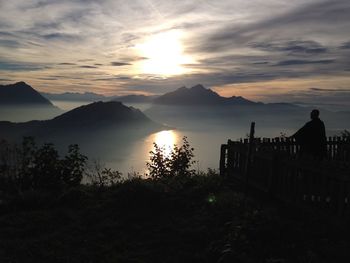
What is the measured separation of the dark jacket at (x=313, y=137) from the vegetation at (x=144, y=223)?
213cm

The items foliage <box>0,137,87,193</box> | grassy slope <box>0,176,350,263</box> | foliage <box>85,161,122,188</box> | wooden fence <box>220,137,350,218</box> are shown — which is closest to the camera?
grassy slope <box>0,176,350,263</box>

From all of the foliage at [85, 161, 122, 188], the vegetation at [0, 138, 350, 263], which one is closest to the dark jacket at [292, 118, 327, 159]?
the vegetation at [0, 138, 350, 263]

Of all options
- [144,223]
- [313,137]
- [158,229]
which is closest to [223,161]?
[313,137]

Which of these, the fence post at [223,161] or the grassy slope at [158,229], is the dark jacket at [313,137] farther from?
the fence post at [223,161]

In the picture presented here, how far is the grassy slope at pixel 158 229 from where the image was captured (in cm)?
743

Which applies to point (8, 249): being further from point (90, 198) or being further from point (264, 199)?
point (264, 199)

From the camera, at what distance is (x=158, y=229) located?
8.94 meters

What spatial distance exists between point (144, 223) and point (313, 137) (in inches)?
219

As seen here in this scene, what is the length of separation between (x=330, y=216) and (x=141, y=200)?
4.66 meters

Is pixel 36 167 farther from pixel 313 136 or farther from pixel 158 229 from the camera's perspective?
pixel 313 136

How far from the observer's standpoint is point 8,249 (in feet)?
26.2

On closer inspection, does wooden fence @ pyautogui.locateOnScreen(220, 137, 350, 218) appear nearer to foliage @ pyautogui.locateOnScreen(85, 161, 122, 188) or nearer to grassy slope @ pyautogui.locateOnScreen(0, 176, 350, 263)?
grassy slope @ pyautogui.locateOnScreen(0, 176, 350, 263)

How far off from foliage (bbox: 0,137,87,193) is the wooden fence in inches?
199

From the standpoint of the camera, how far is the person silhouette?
1160cm
